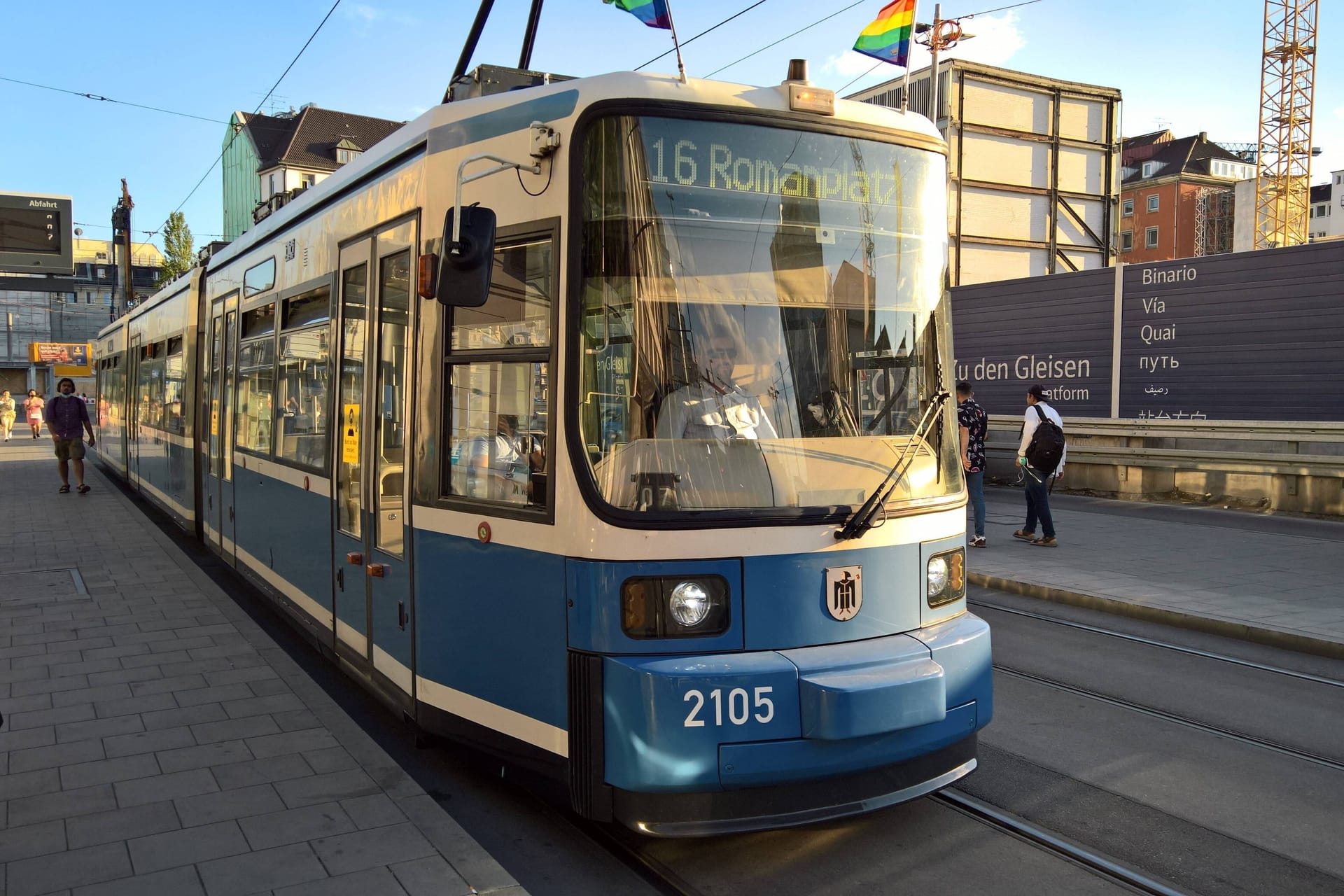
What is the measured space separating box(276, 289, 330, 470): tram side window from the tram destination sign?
32.6 feet

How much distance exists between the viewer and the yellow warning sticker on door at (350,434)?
218 inches

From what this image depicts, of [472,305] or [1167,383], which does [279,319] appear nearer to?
[472,305]

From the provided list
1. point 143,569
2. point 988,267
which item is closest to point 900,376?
point 143,569

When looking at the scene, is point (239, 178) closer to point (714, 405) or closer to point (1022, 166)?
point (1022, 166)

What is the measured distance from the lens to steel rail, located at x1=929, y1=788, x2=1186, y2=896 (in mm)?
3768

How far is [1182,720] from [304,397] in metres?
5.43

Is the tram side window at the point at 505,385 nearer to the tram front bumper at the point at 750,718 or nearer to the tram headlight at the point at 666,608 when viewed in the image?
the tram headlight at the point at 666,608

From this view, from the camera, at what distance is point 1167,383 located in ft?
52.7

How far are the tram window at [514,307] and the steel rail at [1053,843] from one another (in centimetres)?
→ 260

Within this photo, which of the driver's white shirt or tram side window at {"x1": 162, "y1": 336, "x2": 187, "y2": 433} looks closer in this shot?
the driver's white shirt

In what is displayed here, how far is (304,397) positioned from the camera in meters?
6.63

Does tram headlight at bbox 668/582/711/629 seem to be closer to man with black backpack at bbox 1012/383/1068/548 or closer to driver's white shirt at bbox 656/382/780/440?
driver's white shirt at bbox 656/382/780/440

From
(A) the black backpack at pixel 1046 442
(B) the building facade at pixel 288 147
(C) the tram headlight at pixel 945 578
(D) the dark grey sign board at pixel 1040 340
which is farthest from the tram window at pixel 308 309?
(B) the building facade at pixel 288 147

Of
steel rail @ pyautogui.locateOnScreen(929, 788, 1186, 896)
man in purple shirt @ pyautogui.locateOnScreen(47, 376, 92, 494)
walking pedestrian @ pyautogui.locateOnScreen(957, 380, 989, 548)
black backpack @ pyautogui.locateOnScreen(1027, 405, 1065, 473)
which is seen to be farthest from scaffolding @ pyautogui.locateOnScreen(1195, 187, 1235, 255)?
steel rail @ pyautogui.locateOnScreen(929, 788, 1186, 896)
